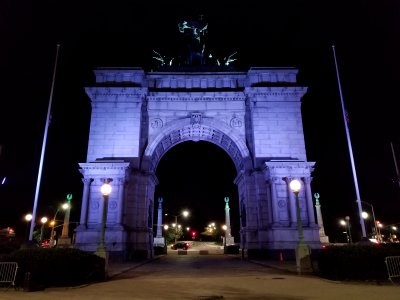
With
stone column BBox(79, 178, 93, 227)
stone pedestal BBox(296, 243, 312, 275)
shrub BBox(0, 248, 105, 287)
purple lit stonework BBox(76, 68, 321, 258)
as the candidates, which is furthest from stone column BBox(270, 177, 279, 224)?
shrub BBox(0, 248, 105, 287)

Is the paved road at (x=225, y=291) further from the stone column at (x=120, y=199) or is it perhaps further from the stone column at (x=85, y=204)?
the stone column at (x=85, y=204)

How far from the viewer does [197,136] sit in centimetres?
3469

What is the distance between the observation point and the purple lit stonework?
87.6 feet

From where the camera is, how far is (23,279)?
38.1 ft

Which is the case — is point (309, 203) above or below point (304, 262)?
above

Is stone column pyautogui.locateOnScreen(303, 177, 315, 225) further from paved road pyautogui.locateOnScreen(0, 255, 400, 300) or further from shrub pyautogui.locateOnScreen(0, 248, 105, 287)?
shrub pyautogui.locateOnScreen(0, 248, 105, 287)

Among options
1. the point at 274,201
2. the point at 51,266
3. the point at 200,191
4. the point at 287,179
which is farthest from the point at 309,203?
the point at 200,191

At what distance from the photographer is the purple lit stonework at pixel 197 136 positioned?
26703 mm

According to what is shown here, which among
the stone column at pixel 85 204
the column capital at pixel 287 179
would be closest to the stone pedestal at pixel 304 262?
the column capital at pixel 287 179

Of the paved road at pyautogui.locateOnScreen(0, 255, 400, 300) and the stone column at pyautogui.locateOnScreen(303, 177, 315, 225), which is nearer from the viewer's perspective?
the paved road at pyautogui.locateOnScreen(0, 255, 400, 300)

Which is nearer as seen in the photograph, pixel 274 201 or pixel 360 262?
pixel 360 262

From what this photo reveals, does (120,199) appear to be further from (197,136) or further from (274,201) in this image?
(274,201)

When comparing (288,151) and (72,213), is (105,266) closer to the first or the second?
(288,151)

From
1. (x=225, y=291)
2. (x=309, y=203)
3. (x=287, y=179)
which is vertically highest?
(x=287, y=179)
